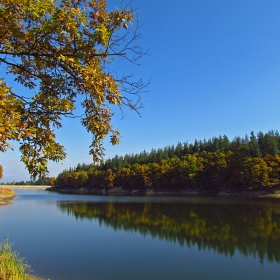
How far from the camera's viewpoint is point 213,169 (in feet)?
271

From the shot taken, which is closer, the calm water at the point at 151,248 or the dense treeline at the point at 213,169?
the calm water at the point at 151,248

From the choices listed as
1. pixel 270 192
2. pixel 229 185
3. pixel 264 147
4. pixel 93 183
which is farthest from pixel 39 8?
pixel 93 183

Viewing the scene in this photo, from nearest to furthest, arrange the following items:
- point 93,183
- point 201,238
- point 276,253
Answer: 1. point 276,253
2. point 201,238
3. point 93,183

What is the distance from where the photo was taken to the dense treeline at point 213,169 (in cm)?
7019

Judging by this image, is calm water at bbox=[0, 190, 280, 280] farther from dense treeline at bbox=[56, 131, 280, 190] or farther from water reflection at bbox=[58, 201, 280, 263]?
dense treeline at bbox=[56, 131, 280, 190]

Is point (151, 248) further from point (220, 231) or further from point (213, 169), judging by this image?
point (213, 169)

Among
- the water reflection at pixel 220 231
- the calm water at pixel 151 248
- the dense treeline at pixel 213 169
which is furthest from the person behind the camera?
the dense treeline at pixel 213 169

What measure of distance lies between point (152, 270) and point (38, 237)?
442 inches

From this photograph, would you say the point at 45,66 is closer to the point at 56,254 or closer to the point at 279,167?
the point at 56,254

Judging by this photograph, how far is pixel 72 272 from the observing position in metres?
12.8

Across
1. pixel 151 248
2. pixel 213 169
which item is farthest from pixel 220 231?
pixel 213 169

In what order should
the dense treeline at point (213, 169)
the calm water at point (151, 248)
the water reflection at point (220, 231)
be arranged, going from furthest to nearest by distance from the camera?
1. the dense treeline at point (213, 169)
2. the water reflection at point (220, 231)
3. the calm water at point (151, 248)

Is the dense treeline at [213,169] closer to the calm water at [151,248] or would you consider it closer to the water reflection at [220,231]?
the water reflection at [220,231]

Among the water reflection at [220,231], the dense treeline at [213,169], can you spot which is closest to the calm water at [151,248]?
the water reflection at [220,231]
